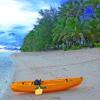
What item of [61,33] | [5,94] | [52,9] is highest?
[52,9]

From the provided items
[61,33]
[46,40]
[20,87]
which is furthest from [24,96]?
[46,40]

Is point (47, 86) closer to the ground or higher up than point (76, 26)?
closer to the ground

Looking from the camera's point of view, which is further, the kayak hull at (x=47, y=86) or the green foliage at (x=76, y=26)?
the green foliage at (x=76, y=26)

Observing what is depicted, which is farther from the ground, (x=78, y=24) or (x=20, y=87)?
(x=78, y=24)

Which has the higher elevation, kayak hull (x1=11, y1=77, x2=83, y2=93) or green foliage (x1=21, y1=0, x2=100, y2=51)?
green foliage (x1=21, y1=0, x2=100, y2=51)

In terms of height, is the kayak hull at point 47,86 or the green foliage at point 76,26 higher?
the green foliage at point 76,26

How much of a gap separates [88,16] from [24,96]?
124ft

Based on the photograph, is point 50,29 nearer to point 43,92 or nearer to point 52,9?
point 52,9

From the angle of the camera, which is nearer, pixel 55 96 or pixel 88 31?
pixel 55 96

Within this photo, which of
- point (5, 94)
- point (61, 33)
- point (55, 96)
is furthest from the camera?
point (61, 33)

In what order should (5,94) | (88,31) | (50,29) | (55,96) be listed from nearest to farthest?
1. (55,96)
2. (5,94)
3. (88,31)
4. (50,29)

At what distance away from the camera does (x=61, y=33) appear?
177 feet

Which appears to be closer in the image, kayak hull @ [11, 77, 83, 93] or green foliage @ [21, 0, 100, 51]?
kayak hull @ [11, 77, 83, 93]

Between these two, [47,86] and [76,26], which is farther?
[76,26]
